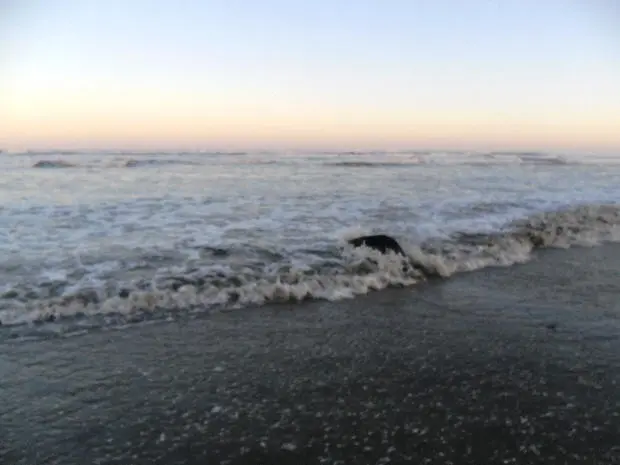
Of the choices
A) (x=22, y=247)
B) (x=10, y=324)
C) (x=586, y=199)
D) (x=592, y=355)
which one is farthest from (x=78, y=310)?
(x=586, y=199)

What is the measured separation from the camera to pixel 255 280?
7.54 m

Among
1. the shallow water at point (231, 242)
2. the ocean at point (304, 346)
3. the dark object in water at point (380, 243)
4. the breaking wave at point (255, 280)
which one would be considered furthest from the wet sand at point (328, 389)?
the dark object in water at point (380, 243)

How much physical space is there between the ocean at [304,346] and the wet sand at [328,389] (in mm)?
19

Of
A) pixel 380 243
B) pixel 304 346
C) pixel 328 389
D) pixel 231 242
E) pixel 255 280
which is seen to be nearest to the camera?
pixel 328 389

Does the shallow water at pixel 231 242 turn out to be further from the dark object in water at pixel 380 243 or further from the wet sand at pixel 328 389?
the wet sand at pixel 328 389

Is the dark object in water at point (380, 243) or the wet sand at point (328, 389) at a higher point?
the dark object in water at point (380, 243)

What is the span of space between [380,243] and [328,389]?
17.8ft

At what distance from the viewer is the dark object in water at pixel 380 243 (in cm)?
912

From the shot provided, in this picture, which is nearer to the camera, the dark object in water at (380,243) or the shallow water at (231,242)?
the shallow water at (231,242)

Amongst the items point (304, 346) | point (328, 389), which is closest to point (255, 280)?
point (304, 346)

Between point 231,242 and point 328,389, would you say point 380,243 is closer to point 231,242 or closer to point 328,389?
point 231,242

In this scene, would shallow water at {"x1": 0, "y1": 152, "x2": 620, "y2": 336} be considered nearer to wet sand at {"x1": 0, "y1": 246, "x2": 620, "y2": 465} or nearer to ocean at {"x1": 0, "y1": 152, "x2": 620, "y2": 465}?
ocean at {"x1": 0, "y1": 152, "x2": 620, "y2": 465}

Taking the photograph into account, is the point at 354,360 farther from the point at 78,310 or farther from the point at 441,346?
the point at 78,310

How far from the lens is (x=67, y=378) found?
4.44 m
